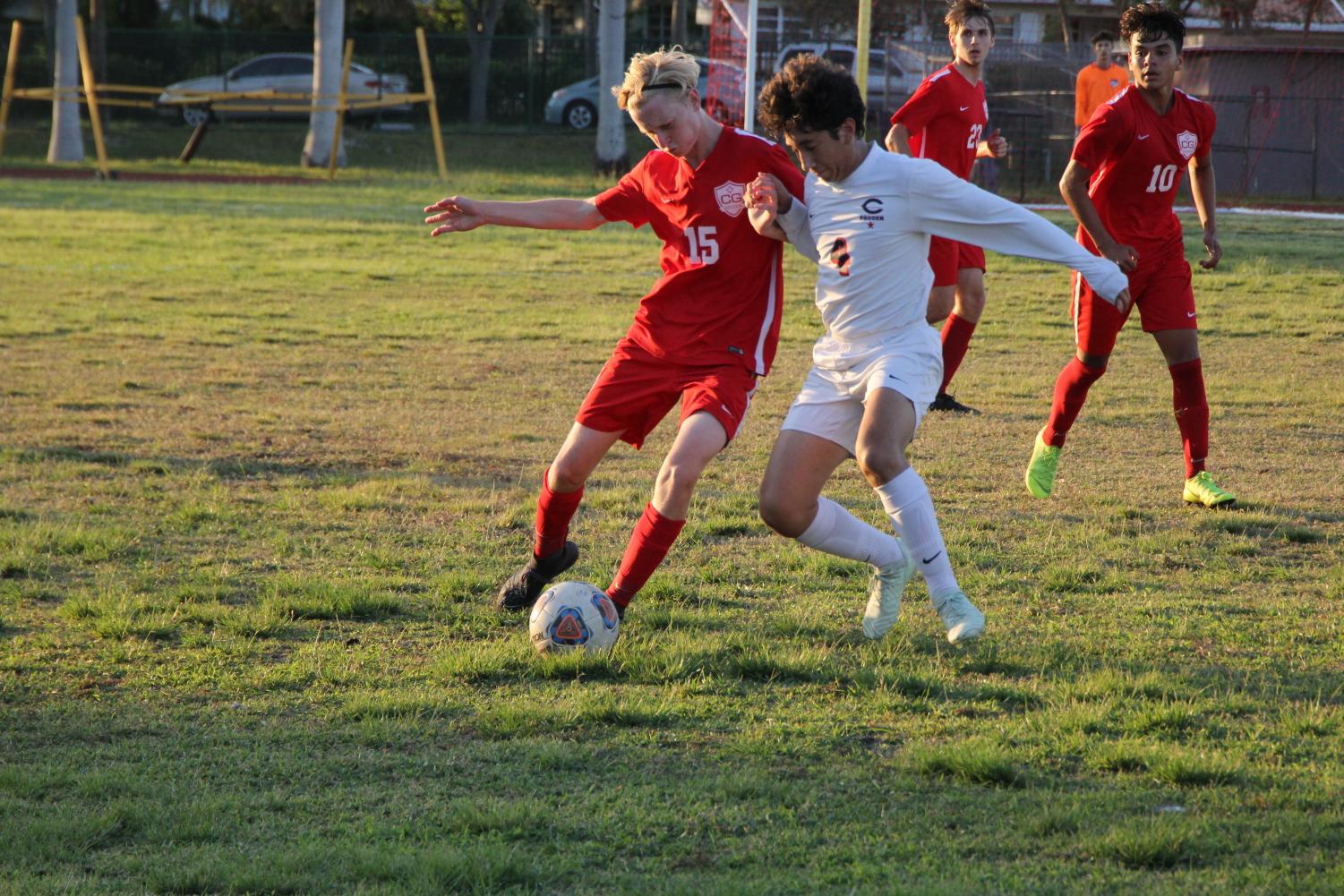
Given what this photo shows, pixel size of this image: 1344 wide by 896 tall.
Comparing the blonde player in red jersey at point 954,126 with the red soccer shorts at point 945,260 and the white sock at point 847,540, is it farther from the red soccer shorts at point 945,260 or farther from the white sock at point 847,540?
the white sock at point 847,540

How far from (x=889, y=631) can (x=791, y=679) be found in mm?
528

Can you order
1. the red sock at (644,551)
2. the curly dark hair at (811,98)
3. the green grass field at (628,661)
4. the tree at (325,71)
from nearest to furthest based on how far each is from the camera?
the green grass field at (628,661), the curly dark hair at (811,98), the red sock at (644,551), the tree at (325,71)

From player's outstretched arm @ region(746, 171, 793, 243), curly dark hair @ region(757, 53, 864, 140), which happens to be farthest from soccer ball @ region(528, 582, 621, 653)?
curly dark hair @ region(757, 53, 864, 140)

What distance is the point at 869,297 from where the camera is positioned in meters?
4.64

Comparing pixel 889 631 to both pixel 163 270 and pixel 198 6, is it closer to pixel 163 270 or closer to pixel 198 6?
pixel 163 270

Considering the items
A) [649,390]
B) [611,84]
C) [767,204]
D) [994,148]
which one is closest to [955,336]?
[994,148]

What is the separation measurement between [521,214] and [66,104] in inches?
1084

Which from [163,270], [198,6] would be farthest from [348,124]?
[163,270]

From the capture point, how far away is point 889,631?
486cm

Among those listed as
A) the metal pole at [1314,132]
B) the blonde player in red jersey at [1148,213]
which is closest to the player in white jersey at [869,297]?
the blonde player in red jersey at [1148,213]

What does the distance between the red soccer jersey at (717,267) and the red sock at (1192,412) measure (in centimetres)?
260

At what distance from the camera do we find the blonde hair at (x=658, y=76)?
15.1 ft

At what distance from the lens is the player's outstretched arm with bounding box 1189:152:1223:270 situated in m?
6.66

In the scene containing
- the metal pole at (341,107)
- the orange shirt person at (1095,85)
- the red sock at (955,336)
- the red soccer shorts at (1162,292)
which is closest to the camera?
the red soccer shorts at (1162,292)
